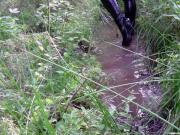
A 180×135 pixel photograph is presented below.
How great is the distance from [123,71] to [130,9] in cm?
73

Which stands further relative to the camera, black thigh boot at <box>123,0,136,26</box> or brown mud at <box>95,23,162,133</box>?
black thigh boot at <box>123,0,136,26</box>

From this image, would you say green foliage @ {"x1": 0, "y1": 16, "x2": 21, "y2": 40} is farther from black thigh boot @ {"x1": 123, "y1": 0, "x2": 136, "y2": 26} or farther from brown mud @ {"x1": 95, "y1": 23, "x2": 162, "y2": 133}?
black thigh boot @ {"x1": 123, "y1": 0, "x2": 136, "y2": 26}

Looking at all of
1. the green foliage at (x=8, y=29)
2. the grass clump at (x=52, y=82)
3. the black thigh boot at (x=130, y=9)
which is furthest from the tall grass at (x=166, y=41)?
the green foliage at (x=8, y=29)

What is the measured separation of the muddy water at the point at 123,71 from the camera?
273 centimetres

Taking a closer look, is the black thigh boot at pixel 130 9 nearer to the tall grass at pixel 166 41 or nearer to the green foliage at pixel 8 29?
the tall grass at pixel 166 41

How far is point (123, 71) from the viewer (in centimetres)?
324

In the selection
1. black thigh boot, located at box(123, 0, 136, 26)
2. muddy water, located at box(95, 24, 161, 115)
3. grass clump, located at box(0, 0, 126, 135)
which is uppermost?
black thigh boot, located at box(123, 0, 136, 26)

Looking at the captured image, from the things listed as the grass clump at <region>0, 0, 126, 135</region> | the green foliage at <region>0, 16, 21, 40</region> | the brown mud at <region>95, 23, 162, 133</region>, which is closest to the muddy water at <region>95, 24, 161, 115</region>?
the brown mud at <region>95, 23, 162, 133</region>

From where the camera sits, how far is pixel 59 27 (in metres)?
3.47

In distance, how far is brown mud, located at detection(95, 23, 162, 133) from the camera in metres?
2.71

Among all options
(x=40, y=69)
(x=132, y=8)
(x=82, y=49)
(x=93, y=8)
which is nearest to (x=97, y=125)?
(x=40, y=69)

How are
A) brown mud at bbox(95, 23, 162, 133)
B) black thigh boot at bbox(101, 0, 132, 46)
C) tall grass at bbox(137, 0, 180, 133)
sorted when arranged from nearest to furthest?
tall grass at bbox(137, 0, 180, 133), brown mud at bbox(95, 23, 162, 133), black thigh boot at bbox(101, 0, 132, 46)

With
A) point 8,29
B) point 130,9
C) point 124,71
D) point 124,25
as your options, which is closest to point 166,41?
point 124,71

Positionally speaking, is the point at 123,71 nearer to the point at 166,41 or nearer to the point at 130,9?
the point at 166,41
